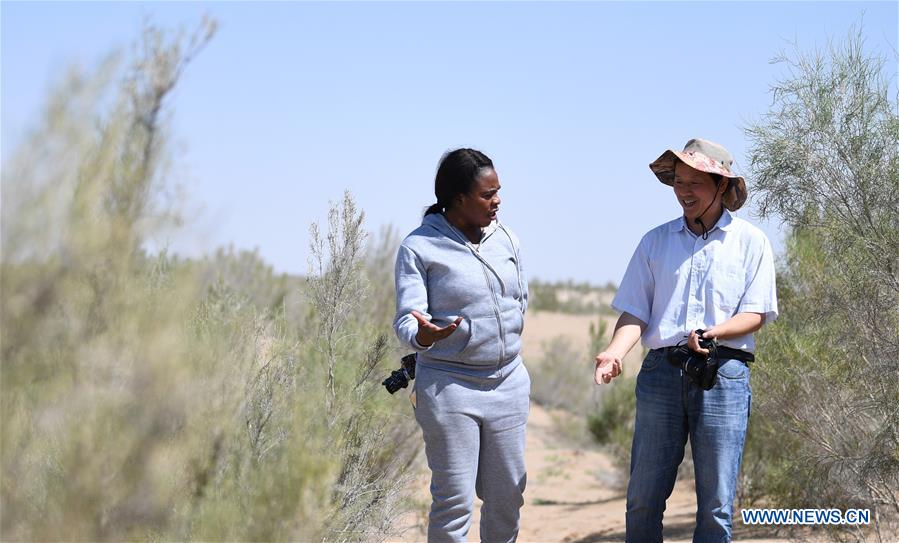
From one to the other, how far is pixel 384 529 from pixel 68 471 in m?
2.74

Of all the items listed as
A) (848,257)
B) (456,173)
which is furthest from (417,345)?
(848,257)

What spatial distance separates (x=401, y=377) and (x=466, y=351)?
0.32 m

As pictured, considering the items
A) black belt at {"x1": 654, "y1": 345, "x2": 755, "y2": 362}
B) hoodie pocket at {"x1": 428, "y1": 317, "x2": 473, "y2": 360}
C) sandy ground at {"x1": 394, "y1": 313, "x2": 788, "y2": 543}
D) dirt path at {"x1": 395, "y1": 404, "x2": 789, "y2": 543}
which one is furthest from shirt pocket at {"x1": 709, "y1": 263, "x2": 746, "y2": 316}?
dirt path at {"x1": 395, "y1": 404, "x2": 789, "y2": 543}

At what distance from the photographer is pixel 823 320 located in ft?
19.8

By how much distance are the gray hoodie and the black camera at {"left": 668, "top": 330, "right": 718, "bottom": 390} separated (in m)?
0.66

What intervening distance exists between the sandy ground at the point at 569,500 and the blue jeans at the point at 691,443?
6.93ft

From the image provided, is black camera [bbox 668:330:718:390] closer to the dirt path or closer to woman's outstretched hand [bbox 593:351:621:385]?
woman's outstretched hand [bbox 593:351:621:385]

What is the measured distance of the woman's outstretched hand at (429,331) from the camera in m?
4.16

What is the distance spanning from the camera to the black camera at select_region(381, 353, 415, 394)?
14.8 ft

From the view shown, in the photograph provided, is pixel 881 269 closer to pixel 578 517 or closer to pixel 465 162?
pixel 465 162

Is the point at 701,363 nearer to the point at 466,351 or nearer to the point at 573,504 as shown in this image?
the point at 466,351

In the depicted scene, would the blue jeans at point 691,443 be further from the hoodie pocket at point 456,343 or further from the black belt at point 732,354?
the hoodie pocket at point 456,343

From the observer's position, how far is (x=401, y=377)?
4535 millimetres

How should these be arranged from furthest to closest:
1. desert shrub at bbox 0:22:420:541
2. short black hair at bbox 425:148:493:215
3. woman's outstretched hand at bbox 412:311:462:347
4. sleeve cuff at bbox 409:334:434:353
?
short black hair at bbox 425:148:493:215, sleeve cuff at bbox 409:334:434:353, woman's outstretched hand at bbox 412:311:462:347, desert shrub at bbox 0:22:420:541
